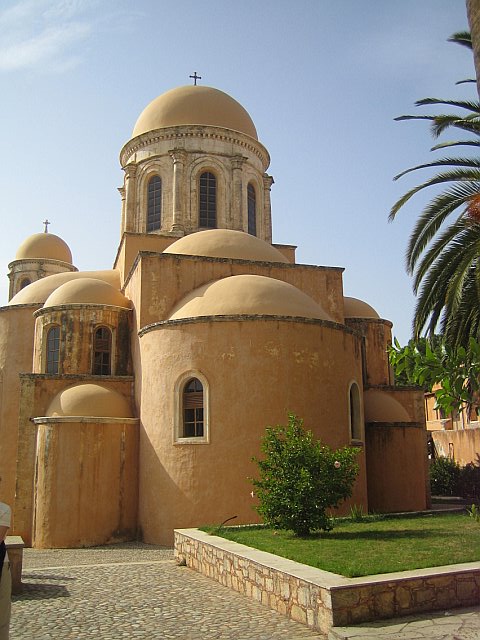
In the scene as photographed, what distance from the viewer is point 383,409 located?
17312 mm

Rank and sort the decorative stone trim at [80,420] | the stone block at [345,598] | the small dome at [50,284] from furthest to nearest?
the small dome at [50,284]
the decorative stone trim at [80,420]
the stone block at [345,598]

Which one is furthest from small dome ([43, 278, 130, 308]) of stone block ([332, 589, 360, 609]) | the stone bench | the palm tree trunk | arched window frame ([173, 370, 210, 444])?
the palm tree trunk

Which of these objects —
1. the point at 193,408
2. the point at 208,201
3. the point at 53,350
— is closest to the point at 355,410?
the point at 193,408

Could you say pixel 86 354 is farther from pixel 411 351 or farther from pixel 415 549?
pixel 415 549

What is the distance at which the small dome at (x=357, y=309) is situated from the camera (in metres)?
20.5

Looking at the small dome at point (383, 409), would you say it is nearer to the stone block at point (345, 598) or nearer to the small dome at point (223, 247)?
the small dome at point (223, 247)

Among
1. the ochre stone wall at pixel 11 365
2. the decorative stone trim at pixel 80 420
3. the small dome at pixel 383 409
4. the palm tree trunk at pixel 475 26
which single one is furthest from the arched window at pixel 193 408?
the palm tree trunk at pixel 475 26

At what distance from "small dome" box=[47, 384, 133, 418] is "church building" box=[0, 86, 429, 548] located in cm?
3

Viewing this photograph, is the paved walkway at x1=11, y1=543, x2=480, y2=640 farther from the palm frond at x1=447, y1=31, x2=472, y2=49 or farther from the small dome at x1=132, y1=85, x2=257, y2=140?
the small dome at x1=132, y1=85, x2=257, y2=140

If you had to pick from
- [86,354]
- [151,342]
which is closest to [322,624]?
[151,342]

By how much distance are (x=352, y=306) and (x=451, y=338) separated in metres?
8.85

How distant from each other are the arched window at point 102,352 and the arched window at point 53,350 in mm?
947

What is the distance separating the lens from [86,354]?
16266 millimetres

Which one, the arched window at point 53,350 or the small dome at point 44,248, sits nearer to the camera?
the arched window at point 53,350
